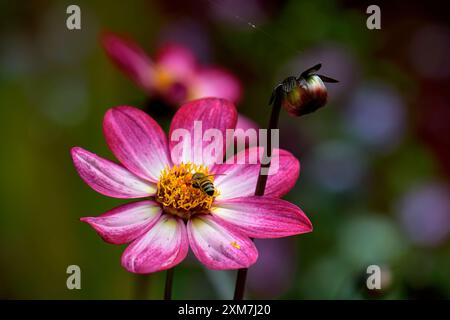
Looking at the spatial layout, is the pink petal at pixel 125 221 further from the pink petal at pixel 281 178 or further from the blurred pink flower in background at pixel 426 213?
the blurred pink flower in background at pixel 426 213

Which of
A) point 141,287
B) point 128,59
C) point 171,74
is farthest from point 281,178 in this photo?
point 171,74

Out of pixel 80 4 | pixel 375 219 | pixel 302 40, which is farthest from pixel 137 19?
pixel 375 219

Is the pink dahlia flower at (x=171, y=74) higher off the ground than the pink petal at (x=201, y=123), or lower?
higher

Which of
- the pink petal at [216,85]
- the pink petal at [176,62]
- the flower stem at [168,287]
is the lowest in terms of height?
the flower stem at [168,287]

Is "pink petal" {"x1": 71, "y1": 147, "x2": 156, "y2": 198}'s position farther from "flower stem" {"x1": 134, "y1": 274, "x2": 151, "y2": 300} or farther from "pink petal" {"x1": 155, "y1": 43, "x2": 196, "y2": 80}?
Result: "pink petal" {"x1": 155, "y1": 43, "x2": 196, "y2": 80}

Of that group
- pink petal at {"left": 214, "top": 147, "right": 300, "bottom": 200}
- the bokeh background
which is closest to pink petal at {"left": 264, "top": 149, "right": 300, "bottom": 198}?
pink petal at {"left": 214, "top": 147, "right": 300, "bottom": 200}

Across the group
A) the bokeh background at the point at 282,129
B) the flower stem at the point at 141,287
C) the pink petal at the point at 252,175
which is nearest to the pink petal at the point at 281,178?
the pink petal at the point at 252,175

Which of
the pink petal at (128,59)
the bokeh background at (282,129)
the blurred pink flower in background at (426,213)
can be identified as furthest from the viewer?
the blurred pink flower in background at (426,213)
